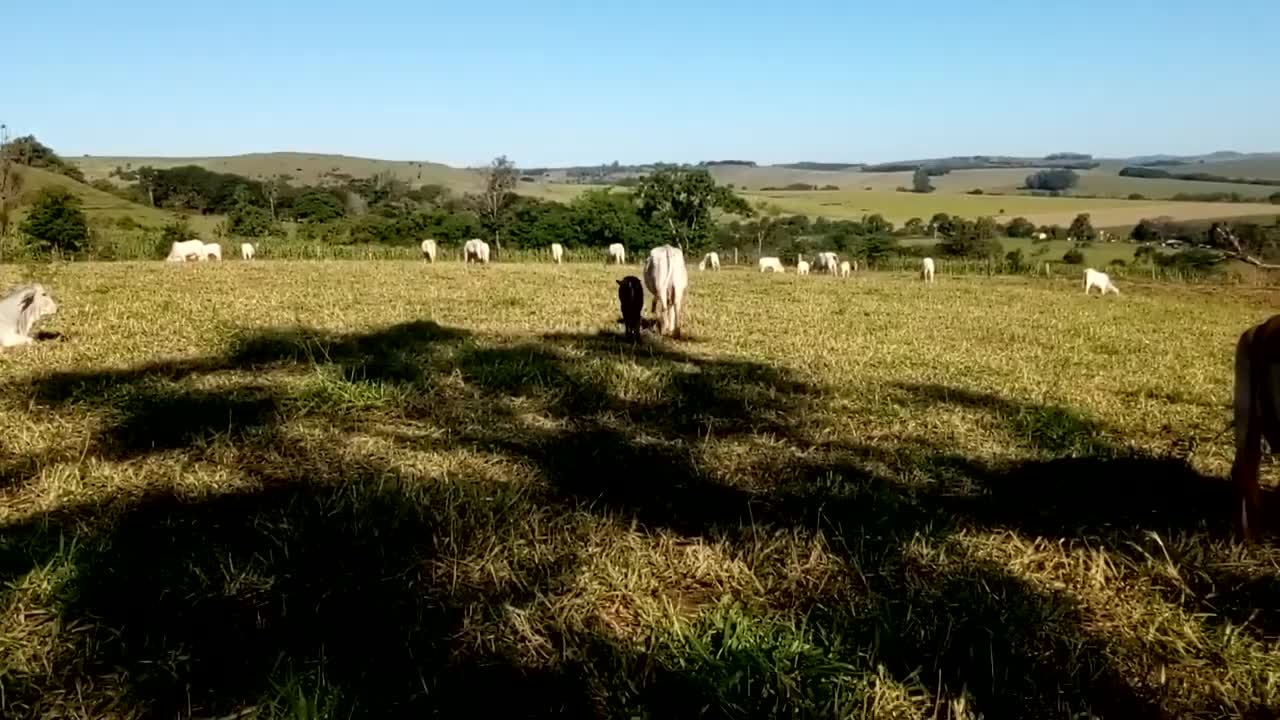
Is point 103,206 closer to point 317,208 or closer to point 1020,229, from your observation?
point 317,208

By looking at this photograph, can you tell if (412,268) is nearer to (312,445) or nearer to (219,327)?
(219,327)

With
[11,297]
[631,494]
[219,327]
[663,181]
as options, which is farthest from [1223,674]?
[663,181]

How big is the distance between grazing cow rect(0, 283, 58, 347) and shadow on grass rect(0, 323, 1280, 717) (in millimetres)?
4374

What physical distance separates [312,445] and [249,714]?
2.78 meters

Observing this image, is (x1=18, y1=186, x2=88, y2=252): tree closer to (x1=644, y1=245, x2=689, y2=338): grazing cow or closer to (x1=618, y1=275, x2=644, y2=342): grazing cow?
(x1=644, y1=245, x2=689, y2=338): grazing cow

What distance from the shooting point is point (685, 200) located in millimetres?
66812

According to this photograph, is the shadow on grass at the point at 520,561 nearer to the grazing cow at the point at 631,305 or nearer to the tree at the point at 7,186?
the grazing cow at the point at 631,305

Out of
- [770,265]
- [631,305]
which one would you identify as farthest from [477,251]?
[631,305]

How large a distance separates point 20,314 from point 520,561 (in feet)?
30.9

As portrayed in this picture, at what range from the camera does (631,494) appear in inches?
203

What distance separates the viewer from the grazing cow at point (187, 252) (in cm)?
3097

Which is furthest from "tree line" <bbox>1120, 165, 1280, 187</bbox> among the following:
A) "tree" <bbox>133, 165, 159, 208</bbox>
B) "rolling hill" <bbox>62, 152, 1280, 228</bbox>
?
"tree" <bbox>133, 165, 159, 208</bbox>

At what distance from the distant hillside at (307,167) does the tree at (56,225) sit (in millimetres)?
84775

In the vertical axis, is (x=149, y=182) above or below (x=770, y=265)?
above
